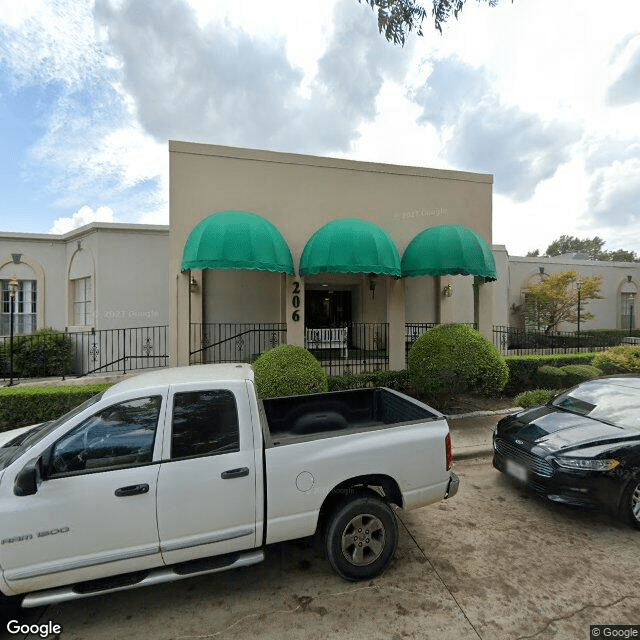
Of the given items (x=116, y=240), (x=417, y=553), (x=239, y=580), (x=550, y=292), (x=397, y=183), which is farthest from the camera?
(x=550, y=292)

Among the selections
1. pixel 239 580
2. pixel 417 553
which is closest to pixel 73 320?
pixel 239 580

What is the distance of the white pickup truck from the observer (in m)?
2.41

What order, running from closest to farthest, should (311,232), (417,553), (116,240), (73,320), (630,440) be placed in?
(417,553), (630,440), (311,232), (116,240), (73,320)

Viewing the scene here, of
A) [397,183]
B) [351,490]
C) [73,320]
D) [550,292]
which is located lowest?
[351,490]

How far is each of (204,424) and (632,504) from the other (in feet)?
14.6

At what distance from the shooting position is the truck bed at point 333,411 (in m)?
4.17

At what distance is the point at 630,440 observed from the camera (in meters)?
3.81

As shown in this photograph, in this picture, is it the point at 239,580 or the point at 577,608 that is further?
the point at 239,580

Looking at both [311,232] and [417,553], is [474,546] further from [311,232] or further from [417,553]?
[311,232]

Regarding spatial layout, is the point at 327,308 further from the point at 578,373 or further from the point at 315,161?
the point at 578,373

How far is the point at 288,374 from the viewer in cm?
629

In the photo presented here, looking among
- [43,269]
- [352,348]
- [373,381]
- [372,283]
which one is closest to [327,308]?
[352,348]

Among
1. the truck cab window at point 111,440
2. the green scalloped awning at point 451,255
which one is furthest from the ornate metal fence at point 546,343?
the truck cab window at point 111,440

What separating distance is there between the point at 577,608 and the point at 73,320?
15.8 metres
